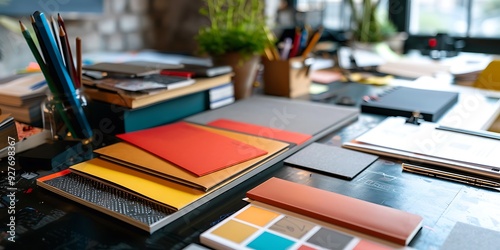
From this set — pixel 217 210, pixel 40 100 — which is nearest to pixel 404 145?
pixel 217 210

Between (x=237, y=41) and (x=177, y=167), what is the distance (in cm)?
64

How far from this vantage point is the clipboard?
85 centimetres

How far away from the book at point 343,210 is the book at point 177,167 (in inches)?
2.5

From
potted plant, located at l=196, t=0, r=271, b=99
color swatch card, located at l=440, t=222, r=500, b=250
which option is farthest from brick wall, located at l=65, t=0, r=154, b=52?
color swatch card, located at l=440, t=222, r=500, b=250

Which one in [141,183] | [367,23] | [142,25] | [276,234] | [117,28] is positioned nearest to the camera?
[276,234]

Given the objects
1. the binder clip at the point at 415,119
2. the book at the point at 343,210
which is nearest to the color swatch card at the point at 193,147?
the book at the point at 343,210

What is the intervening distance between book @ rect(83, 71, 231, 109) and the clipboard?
1.37 feet

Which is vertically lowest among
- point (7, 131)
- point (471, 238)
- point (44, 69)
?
point (471, 238)

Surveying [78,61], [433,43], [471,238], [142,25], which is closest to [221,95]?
[78,61]

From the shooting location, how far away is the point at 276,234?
620 millimetres

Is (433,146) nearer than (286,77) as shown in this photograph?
Yes

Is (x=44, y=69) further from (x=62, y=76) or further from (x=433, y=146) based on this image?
(x=433, y=146)

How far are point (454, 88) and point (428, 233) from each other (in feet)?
3.41

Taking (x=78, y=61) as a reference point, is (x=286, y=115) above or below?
below
